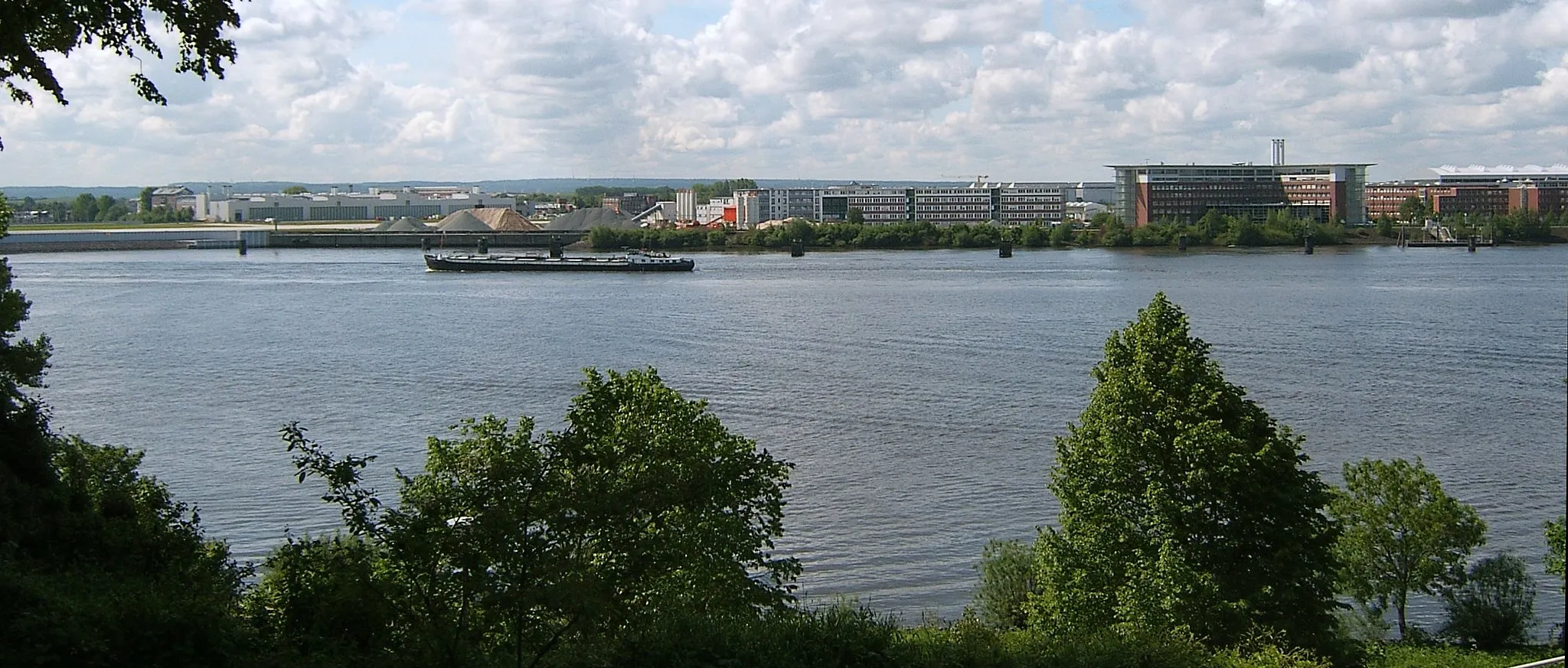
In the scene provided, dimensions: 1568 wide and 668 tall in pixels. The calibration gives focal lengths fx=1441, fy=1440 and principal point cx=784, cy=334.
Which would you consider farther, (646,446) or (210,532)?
(210,532)

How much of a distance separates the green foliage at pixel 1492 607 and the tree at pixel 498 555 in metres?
7.10

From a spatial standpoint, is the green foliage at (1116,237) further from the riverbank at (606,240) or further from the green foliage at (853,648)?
the green foliage at (853,648)

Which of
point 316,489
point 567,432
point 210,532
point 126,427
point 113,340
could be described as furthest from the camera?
point 113,340

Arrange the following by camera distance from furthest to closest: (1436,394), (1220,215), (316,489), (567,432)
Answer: (1220,215)
(1436,394)
(316,489)
(567,432)

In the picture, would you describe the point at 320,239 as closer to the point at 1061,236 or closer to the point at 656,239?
the point at 656,239

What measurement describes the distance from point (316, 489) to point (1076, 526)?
28.1 ft

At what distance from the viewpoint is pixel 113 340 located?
30656mm

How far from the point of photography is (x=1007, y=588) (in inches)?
427

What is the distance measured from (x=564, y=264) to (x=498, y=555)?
61045mm

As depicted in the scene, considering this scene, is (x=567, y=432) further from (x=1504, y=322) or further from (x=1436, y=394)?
(x=1504, y=322)

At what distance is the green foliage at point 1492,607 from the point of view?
10953 mm

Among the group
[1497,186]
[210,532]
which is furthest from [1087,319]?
[1497,186]

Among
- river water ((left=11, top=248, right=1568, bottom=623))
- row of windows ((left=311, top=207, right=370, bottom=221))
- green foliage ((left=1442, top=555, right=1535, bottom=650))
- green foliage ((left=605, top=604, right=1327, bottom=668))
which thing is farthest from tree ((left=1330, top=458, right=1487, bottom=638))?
row of windows ((left=311, top=207, right=370, bottom=221))

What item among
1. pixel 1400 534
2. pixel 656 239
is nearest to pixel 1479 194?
pixel 656 239
